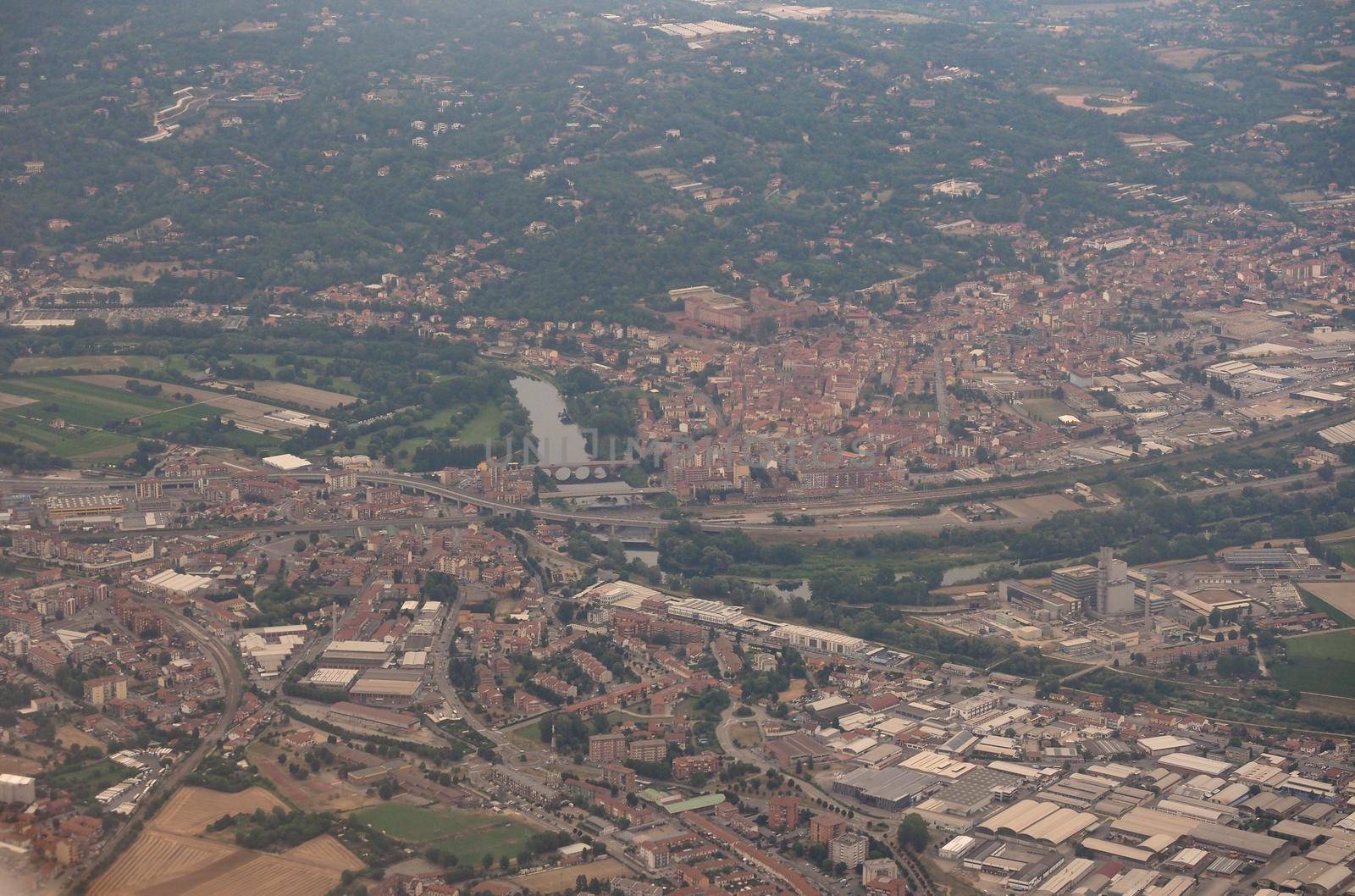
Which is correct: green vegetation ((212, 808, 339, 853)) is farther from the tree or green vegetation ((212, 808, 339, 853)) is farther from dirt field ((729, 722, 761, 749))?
the tree

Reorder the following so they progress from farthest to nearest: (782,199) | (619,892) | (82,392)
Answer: (782,199) < (82,392) < (619,892)

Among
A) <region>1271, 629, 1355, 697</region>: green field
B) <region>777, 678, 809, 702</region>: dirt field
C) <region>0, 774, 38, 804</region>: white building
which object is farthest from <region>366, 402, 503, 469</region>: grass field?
<region>0, 774, 38, 804</region>: white building

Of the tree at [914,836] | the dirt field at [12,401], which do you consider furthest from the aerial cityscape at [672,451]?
the dirt field at [12,401]

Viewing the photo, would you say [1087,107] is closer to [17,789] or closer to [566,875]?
[566,875]

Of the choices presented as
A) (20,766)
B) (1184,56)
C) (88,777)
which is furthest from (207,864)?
(1184,56)

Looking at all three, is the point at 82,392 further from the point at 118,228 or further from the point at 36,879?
the point at 36,879

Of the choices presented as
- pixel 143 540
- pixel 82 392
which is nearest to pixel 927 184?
pixel 82 392
